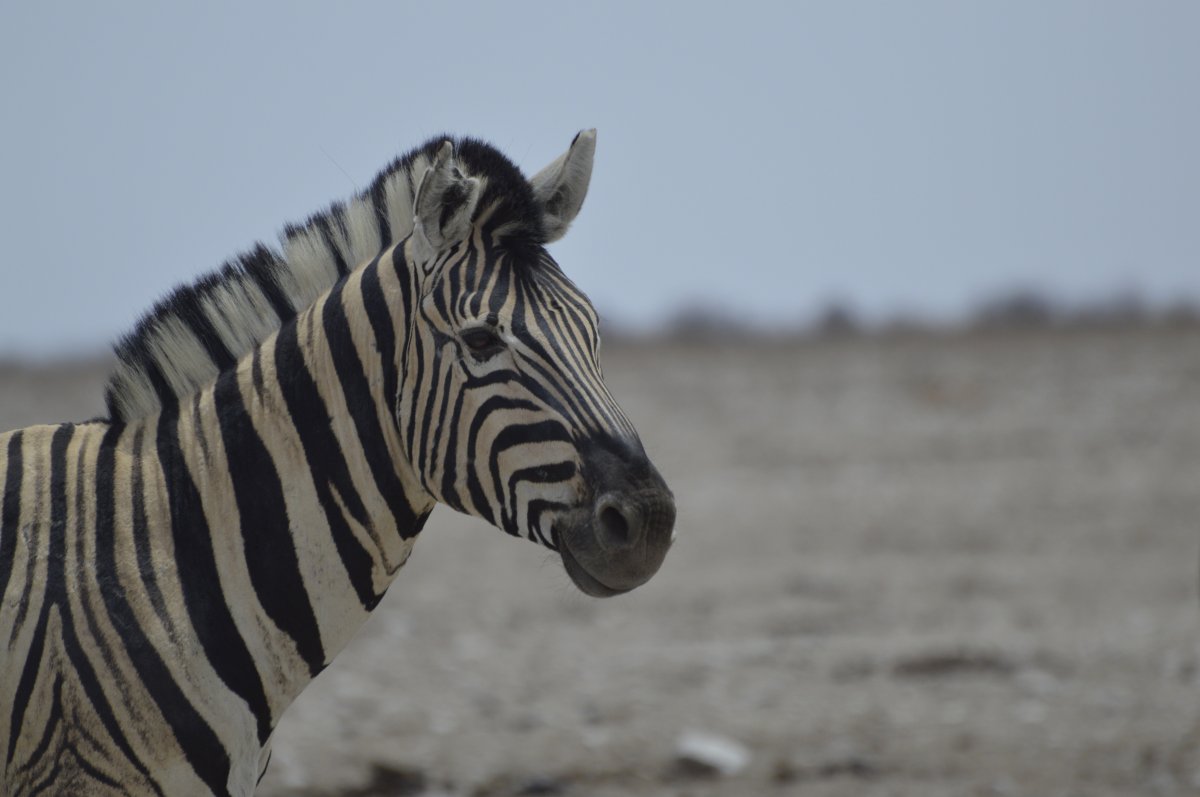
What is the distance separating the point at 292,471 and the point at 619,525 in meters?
0.86

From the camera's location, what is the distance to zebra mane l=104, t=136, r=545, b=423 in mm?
3240

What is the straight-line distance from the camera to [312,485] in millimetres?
3121

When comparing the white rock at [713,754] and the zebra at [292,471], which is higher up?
the zebra at [292,471]

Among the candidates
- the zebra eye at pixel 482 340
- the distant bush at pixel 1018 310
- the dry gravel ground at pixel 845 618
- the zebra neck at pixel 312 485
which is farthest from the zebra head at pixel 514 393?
the distant bush at pixel 1018 310

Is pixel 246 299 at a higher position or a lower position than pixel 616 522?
higher

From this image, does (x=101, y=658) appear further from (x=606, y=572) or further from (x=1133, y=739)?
(x=1133, y=739)

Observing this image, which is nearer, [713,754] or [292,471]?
[292,471]

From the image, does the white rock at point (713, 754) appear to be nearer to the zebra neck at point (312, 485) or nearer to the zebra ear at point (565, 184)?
the zebra neck at point (312, 485)

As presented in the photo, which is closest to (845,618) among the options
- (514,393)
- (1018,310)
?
(514,393)

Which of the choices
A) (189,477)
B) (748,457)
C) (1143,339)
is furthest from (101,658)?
(1143,339)

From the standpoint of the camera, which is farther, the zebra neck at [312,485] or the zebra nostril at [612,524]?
the zebra neck at [312,485]

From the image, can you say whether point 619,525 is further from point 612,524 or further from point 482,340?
point 482,340

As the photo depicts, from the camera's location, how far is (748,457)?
65.0 feet

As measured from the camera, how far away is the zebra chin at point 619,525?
2.76m
